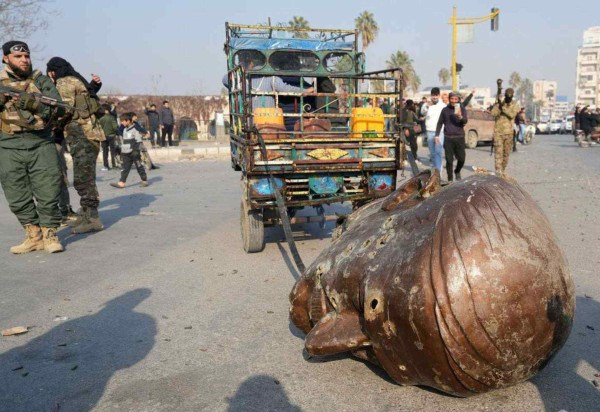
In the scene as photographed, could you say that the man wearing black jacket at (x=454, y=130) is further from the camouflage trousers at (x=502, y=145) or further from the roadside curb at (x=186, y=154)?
the roadside curb at (x=186, y=154)

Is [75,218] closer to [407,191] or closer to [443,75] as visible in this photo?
[407,191]

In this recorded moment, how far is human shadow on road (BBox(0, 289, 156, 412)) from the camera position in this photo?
3105mm

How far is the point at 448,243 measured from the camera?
2.66 meters

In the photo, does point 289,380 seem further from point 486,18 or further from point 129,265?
point 486,18

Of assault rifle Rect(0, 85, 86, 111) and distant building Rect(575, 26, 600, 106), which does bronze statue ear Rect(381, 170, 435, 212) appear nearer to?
assault rifle Rect(0, 85, 86, 111)

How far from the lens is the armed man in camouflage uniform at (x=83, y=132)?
7.64 m

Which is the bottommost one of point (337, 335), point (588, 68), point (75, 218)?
point (75, 218)

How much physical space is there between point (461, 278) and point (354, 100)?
21.0 feet

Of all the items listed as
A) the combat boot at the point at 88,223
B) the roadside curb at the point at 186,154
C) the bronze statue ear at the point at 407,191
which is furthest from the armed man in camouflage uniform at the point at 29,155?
the roadside curb at the point at 186,154

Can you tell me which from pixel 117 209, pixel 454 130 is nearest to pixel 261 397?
pixel 117 209

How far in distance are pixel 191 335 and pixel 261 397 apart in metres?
1.13

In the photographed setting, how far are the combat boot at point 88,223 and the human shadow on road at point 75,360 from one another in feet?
11.6

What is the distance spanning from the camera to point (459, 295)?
2.54 metres

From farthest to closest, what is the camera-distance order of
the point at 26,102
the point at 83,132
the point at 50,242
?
the point at 83,132 → the point at 50,242 → the point at 26,102
